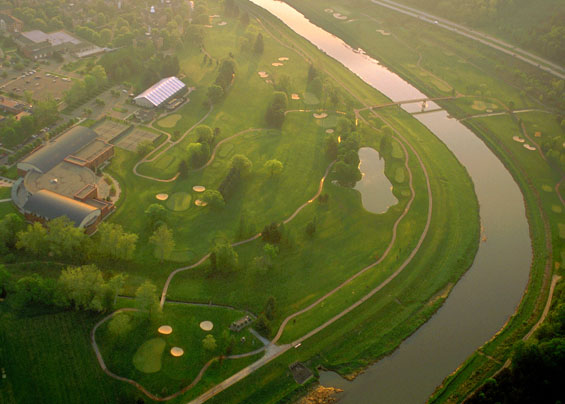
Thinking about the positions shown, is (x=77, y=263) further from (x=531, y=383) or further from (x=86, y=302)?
(x=531, y=383)

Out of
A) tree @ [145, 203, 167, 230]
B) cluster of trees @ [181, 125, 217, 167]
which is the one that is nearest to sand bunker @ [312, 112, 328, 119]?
cluster of trees @ [181, 125, 217, 167]

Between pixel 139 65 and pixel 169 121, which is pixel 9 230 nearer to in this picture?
pixel 169 121

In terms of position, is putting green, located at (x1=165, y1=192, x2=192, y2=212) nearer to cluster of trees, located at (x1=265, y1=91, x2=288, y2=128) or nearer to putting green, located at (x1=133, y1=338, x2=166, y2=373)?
putting green, located at (x1=133, y1=338, x2=166, y2=373)

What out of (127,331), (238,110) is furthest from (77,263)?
(238,110)

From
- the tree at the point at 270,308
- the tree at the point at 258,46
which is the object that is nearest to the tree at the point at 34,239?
the tree at the point at 270,308

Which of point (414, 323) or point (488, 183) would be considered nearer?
point (414, 323)
